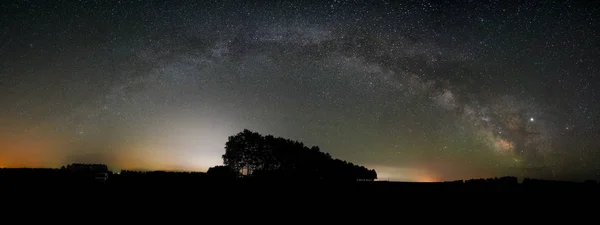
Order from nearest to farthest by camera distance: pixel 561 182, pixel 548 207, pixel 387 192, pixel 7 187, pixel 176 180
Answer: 1. pixel 548 207
2. pixel 561 182
3. pixel 387 192
4. pixel 7 187
5. pixel 176 180

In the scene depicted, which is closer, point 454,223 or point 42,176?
point 454,223

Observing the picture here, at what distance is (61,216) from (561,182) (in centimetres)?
1958

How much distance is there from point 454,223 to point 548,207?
12.7 ft

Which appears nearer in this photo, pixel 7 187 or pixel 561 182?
pixel 561 182

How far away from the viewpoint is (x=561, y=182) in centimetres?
1437

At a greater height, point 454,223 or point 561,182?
point 561,182

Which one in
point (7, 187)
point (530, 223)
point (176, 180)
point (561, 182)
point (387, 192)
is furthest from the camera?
point (176, 180)

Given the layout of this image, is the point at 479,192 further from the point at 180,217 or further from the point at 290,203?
the point at 180,217

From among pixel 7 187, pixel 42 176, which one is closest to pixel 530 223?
pixel 7 187

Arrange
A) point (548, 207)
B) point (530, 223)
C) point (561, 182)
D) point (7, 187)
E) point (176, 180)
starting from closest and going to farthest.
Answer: point (530, 223)
point (548, 207)
point (561, 182)
point (7, 187)
point (176, 180)

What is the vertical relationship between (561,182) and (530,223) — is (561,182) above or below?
above

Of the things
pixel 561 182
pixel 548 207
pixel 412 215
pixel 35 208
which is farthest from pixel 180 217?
pixel 561 182

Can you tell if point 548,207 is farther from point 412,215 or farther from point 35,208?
point 35,208

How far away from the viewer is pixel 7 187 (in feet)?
57.6
